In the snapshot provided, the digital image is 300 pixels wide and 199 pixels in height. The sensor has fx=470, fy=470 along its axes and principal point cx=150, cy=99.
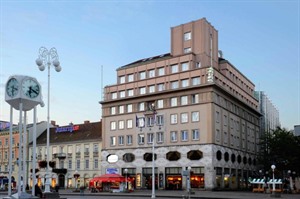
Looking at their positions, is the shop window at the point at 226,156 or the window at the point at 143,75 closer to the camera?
the shop window at the point at 226,156

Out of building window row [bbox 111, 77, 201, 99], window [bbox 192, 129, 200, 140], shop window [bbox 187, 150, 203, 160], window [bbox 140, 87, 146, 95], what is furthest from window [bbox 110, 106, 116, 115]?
shop window [bbox 187, 150, 203, 160]

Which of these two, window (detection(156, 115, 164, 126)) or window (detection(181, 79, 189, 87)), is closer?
window (detection(181, 79, 189, 87))

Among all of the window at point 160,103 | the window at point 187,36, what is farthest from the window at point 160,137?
the window at point 187,36

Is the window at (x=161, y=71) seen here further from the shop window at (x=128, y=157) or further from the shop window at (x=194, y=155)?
the shop window at (x=128, y=157)

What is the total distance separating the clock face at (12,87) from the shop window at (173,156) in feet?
175

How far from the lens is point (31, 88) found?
27.2 metres

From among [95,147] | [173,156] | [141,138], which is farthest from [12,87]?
[95,147]

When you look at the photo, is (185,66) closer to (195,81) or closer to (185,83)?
(185,83)

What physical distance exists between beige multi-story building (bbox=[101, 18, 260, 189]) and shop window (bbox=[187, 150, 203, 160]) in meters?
0.16

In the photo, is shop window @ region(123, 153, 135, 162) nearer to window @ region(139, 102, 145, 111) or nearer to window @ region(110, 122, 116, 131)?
window @ region(110, 122, 116, 131)

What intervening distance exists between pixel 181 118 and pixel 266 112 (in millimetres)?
55272

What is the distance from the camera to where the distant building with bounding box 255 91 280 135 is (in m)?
120

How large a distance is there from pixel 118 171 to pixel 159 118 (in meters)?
13.4

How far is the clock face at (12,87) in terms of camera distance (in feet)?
87.5
